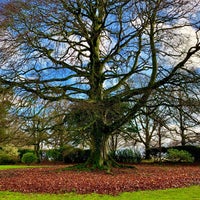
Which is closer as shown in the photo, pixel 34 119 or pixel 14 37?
pixel 14 37

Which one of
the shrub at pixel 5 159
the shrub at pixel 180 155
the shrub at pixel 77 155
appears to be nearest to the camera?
the shrub at pixel 180 155

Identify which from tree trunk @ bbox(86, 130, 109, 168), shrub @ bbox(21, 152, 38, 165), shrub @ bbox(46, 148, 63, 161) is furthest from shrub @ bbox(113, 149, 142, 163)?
tree trunk @ bbox(86, 130, 109, 168)

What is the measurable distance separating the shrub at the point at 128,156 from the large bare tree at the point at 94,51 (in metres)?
10.7

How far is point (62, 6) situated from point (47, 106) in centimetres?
482

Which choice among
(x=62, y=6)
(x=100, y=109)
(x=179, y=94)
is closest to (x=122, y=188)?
(x=100, y=109)

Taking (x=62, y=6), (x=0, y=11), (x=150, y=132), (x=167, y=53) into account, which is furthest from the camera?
(x=150, y=132)

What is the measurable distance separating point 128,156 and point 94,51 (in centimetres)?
1418

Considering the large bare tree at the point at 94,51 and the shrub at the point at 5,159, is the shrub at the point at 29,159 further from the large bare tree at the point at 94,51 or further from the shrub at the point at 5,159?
the large bare tree at the point at 94,51

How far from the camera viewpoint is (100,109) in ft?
50.9

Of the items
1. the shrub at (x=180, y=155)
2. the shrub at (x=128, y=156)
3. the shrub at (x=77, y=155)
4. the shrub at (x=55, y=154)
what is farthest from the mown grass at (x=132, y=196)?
the shrub at (x=55, y=154)

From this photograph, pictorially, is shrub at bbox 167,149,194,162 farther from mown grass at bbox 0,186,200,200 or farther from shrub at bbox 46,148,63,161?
mown grass at bbox 0,186,200,200

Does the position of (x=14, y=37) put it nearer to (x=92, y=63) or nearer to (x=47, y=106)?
(x=47, y=106)

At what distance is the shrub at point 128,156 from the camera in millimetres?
29453

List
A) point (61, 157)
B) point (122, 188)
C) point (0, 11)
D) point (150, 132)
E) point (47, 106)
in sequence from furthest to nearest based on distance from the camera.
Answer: point (61, 157) → point (150, 132) → point (47, 106) → point (0, 11) → point (122, 188)
